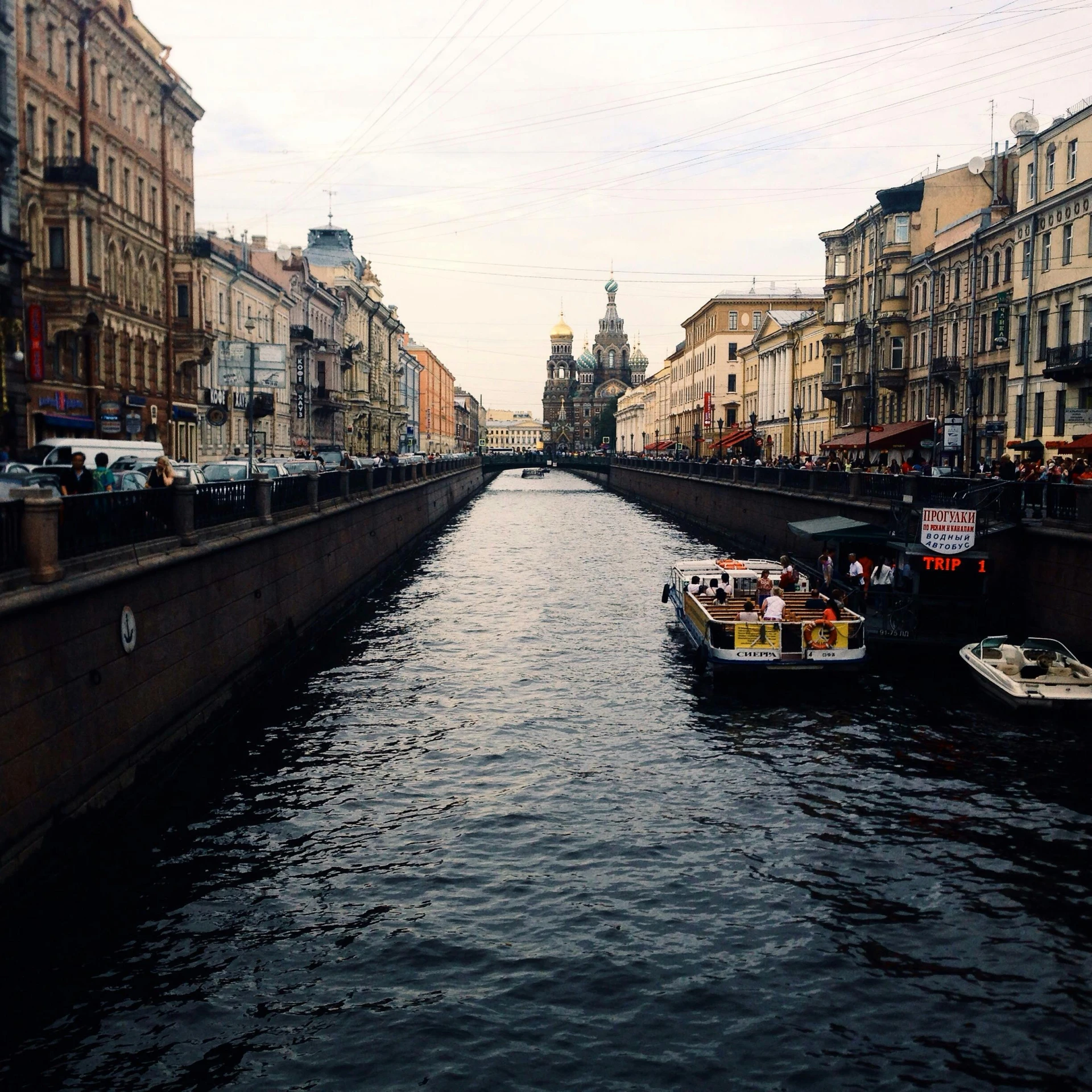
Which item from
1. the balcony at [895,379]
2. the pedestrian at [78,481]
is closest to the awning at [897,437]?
the balcony at [895,379]

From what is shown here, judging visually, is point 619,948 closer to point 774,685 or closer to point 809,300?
point 774,685

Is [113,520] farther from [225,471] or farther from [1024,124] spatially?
[1024,124]

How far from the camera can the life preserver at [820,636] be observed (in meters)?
24.3

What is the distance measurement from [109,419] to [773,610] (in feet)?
103

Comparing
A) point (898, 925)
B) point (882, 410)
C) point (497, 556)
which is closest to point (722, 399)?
point (882, 410)

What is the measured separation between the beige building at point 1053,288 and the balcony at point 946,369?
548cm

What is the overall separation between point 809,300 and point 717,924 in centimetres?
11452

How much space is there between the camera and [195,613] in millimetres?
19812

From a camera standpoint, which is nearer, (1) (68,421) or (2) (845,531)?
(2) (845,531)

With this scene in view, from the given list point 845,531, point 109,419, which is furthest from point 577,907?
point 109,419

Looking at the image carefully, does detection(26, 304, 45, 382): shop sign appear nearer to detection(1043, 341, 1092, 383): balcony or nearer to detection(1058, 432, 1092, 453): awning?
detection(1058, 432, 1092, 453): awning

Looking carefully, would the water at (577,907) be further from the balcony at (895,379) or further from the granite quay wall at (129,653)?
the balcony at (895,379)

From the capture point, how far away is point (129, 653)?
53.6ft

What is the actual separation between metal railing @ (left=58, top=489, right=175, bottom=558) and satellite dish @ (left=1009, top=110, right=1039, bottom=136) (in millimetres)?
44794
